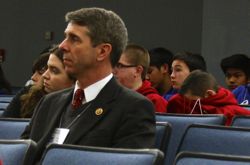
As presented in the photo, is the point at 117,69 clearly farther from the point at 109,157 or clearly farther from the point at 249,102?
the point at 109,157

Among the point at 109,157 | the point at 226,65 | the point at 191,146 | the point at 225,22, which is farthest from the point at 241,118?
the point at 225,22

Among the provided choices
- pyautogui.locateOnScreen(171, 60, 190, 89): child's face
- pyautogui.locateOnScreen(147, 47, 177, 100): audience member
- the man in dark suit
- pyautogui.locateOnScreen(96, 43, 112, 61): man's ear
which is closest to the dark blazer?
the man in dark suit


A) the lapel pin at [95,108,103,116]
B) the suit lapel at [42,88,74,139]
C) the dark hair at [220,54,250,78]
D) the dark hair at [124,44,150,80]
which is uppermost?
the lapel pin at [95,108,103,116]

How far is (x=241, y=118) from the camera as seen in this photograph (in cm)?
392

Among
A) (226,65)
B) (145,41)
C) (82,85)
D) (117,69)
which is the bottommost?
(145,41)

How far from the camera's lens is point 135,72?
482 centimetres

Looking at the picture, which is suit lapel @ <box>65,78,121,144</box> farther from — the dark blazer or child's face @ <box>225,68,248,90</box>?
child's face @ <box>225,68,248,90</box>

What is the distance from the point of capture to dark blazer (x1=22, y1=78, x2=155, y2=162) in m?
3.00

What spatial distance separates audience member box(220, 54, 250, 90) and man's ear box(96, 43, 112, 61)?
11.6ft

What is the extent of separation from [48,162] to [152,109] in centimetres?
65

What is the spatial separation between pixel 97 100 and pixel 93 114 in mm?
76

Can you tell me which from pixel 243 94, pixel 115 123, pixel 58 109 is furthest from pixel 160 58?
pixel 115 123

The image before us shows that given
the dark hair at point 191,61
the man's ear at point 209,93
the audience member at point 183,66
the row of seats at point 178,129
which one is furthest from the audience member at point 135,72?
the dark hair at point 191,61

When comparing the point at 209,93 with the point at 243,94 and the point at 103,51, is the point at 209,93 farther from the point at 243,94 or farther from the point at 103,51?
the point at 243,94
